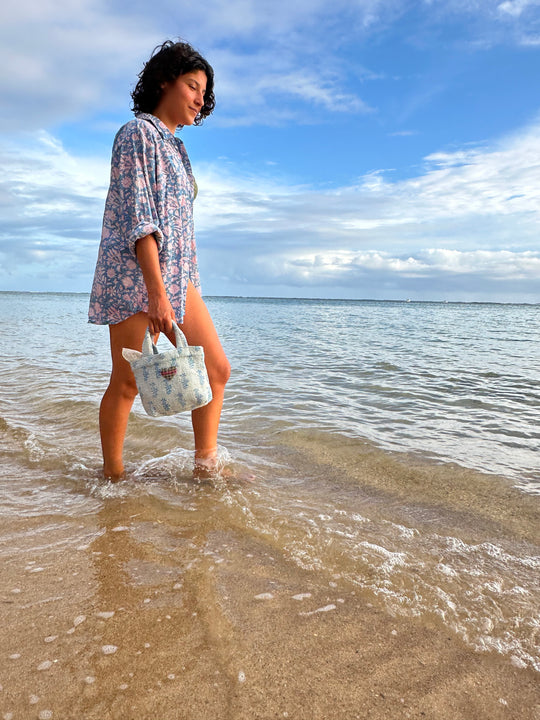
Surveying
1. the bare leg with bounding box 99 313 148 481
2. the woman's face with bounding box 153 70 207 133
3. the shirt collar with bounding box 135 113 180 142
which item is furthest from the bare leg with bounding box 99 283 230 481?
the woman's face with bounding box 153 70 207 133

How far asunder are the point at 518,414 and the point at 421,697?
425 centimetres

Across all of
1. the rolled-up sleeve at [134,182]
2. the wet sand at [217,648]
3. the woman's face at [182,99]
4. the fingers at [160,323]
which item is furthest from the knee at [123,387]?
Answer: the woman's face at [182,99]

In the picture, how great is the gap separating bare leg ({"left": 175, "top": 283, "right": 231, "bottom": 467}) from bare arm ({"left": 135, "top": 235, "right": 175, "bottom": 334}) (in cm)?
29

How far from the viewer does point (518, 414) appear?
507 cm

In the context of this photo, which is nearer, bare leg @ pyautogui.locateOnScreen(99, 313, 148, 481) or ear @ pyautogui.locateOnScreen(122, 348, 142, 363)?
ear @ pyautogui.locateOnScreen(122, 348, 142, 363)

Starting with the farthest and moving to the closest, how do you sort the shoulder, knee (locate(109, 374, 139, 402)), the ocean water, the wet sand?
knee (locate(109, 374, 139, 402)) < the shoulder < the ocean water < the wet sand

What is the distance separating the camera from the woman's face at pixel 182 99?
266cm

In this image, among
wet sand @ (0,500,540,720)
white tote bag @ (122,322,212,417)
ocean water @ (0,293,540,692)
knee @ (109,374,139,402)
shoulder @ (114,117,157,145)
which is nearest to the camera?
wet sand @ (0,500,540,720)

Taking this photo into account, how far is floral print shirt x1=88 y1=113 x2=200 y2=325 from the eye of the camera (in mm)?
2424

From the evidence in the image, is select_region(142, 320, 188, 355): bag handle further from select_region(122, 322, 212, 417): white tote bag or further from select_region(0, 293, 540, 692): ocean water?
select_region(0, 293, 540, 692): ocean water

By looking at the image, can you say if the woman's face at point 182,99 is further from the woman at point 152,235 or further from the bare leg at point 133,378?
the bare leg at point 133,378

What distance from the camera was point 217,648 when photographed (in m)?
1.52

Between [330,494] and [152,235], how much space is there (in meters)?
1.76

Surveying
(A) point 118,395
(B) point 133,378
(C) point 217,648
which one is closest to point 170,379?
(B) point 133,378
